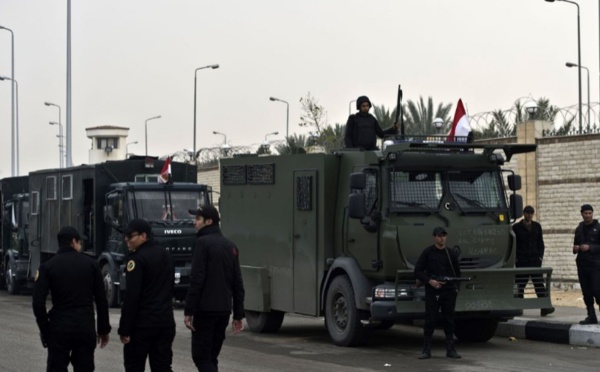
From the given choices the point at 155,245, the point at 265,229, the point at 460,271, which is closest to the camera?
the point at 155,245

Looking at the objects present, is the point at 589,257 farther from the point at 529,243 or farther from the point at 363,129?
the point at 363,129

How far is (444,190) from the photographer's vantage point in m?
17.0

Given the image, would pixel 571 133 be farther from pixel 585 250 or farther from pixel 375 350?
pixel 375 350

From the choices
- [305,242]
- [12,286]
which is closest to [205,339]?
[305,242]

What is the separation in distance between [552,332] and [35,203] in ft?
55.9

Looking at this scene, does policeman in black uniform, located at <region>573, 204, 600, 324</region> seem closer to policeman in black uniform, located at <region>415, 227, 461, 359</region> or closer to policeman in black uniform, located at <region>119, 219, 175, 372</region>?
policeman in black uniform, located at <region>415, 227, 461, 359</region>

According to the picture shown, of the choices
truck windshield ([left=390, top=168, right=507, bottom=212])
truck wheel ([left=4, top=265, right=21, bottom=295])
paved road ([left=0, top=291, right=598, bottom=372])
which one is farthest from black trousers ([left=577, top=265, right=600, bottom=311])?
truck wheel ([left=4, top=265, right=21, bottom=295])

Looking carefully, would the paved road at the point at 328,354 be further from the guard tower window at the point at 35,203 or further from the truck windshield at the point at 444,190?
the guard tower window at the point at 35,203

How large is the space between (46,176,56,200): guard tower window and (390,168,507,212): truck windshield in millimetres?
14878

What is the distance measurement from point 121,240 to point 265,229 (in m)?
7.09

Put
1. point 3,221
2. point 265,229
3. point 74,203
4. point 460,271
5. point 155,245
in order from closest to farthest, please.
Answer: point 155,245 → point 460,271 → point 265,229 → point 74,203 → point 3,221

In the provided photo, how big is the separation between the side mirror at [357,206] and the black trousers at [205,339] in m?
5.20

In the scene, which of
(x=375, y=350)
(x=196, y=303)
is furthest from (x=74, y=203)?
(x=196, y=303)

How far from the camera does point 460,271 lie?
636 inches
